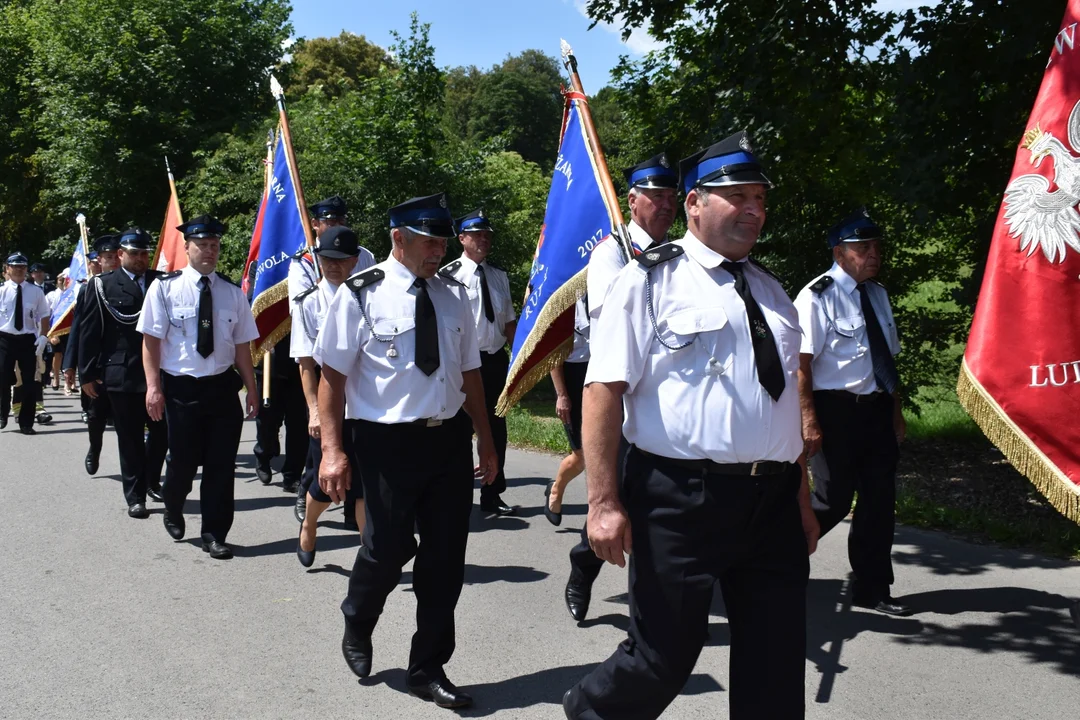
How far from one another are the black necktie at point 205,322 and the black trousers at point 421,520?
288 cm

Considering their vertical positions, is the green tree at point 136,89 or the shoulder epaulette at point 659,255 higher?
the green tree at point 136,89

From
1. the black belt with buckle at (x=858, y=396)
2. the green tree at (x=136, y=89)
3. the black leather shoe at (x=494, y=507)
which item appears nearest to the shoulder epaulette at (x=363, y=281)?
the black belt with buckle at (x=858, y=396)

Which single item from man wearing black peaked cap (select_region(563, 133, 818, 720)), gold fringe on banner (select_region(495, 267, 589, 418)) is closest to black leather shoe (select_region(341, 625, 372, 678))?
gold fringe on banner (select_region(495, 267, 589, 418))

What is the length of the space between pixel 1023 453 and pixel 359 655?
3024 mm

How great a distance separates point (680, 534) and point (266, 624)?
125 inches

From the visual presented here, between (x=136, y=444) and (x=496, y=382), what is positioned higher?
(x=496, y=382)

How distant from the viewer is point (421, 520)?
4.72m

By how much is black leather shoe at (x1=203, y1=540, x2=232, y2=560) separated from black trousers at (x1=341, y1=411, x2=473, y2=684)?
2.71 m

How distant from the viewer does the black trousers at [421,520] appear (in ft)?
15.1

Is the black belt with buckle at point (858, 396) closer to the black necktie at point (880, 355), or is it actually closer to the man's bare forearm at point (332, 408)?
the black necktie at point (880, 355)

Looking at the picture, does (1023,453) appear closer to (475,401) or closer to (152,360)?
(475,401)

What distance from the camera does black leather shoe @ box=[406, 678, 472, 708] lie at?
4496 mm

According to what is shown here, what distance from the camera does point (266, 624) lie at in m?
5.65

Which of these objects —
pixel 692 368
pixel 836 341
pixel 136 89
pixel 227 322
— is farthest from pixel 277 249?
pixel 136 89
